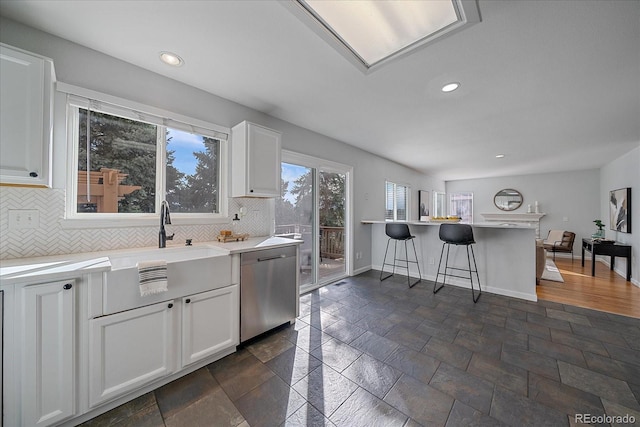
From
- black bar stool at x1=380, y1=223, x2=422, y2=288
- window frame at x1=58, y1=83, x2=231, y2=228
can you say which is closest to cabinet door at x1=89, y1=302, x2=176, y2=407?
window frame at x1=58, y1=83, x2=231, y2=228

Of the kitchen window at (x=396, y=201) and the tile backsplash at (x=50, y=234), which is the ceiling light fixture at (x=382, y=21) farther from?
the kitchen window at (x=396, y=201)

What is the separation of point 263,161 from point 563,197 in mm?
8649

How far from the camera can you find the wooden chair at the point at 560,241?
Answer: 5.82m

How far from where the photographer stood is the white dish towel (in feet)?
4.86

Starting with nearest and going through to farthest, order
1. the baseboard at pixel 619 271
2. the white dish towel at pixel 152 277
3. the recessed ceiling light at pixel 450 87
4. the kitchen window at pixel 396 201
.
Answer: the white dish towel at pixel 152 277
the recessed ceiling light at pixel 450 87
the baseboard at pixel 619 271
the kitchen window at pixel 396 201

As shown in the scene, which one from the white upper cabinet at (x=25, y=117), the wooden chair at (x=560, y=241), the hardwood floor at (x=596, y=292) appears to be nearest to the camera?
the white upper cabinet at (x=25, y=117)

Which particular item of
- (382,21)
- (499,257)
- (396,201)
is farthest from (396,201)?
(382,21)

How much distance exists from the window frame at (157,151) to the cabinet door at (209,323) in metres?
0.88

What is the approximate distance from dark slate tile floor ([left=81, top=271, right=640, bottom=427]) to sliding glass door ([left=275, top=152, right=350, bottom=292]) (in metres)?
1.03

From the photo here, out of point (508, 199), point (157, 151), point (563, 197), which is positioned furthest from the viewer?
point (508, 199)

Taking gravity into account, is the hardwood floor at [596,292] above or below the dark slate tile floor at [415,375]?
above

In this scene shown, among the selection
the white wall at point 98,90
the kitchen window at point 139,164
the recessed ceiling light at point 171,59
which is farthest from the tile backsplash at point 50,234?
the recessed ceiling light at point 171,59

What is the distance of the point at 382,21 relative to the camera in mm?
1550

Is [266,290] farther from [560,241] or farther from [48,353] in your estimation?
[560,241]
